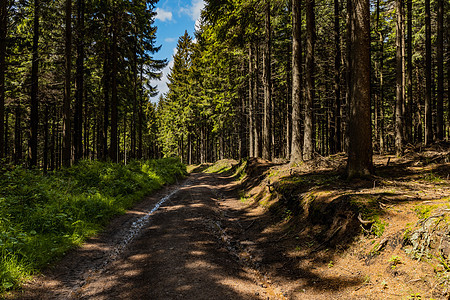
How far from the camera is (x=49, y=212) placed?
6.99 meters

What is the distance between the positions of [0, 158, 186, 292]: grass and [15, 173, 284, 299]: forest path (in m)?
0.37

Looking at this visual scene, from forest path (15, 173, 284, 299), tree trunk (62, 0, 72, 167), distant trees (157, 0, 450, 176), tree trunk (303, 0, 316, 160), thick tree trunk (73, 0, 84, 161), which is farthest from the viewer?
thick tree trunk (73, 0, 84, 161)

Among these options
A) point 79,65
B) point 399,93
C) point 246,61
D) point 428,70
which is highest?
point 246,61

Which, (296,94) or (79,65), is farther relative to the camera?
(79,65)

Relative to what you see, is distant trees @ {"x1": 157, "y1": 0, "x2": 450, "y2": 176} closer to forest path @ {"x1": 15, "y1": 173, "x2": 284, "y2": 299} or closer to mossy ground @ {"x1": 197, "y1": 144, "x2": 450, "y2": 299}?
mossy ground @ {"x1": 197, "y1": 144, "x2": 450, "y2": 299}

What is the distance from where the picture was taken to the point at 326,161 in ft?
36.3

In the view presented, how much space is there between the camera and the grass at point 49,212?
4730 millimetres

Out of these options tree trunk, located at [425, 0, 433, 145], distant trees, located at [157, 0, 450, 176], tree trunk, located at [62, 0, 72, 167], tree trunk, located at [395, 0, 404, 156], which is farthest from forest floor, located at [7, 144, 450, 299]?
tree trunk, located at [425, 0, 433, 145]

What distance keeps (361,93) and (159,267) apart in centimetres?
688

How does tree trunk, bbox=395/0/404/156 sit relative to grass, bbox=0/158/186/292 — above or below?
above

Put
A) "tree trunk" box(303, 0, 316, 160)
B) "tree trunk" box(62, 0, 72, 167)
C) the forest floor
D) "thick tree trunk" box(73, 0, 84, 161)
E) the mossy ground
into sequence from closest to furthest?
the mossy ground
the forest floor
"tree trunk" box(303, 0, 316, 160)
"tree trunk" box(62, 0, 72, 167)
"thick tree trunk" box(73, 0, 84, 161)

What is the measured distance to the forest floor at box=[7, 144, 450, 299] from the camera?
3.59 meters

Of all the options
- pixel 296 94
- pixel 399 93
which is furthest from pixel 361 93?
pixel 399 93

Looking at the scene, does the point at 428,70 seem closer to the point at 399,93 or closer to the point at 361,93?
the point at 399,93
